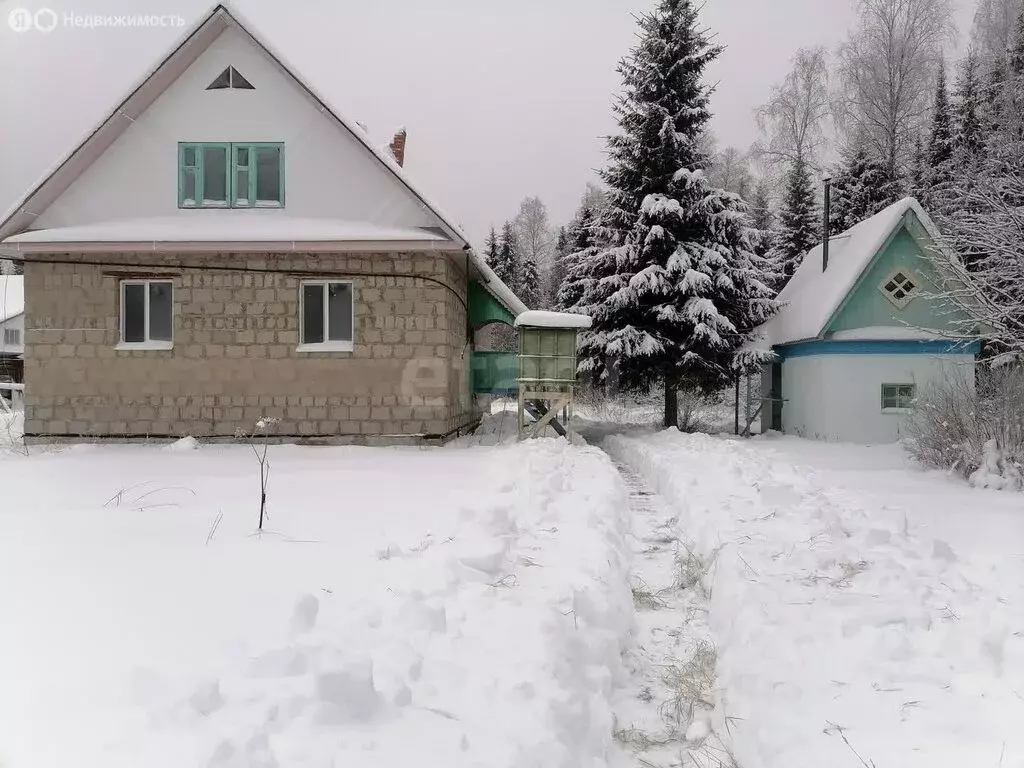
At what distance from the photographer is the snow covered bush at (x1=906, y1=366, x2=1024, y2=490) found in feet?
30.0

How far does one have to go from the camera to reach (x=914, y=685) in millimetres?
3143

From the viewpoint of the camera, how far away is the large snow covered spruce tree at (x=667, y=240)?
17.2m

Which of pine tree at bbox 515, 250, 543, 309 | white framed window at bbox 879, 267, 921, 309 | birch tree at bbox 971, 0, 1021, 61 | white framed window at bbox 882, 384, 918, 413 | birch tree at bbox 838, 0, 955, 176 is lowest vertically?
white framed window at bbox 882, 384, 918, 413

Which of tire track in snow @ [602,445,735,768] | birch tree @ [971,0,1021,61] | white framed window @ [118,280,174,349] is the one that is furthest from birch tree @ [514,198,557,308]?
tire track in snow @ [602,445,735,768]

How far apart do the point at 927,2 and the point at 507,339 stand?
91.7 ft

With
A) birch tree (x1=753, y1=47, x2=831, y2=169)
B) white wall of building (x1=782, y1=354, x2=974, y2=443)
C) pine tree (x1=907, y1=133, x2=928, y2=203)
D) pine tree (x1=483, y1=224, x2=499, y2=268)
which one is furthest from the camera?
pine tree (x1=483, y1=224, x2=499, y2=268)

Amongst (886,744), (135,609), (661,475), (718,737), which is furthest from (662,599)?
(661,475)

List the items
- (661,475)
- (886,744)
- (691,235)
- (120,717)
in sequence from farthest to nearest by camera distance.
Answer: (691,235) → (661,475) → (886,744) → (120,717)

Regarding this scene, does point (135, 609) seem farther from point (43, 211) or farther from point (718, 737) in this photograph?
point (43, 211)

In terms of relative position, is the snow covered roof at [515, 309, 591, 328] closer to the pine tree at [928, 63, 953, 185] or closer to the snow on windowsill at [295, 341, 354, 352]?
the snow on windowsill at [295, 341, 354, 352]

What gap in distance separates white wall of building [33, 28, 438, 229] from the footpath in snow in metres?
8.72

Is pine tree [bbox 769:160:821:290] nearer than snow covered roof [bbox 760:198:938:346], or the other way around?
snow covered roof [bbox 760:198:938:346]

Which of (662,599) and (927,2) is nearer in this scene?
(662,599)
